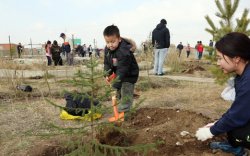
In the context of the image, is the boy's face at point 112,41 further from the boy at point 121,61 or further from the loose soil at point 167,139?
the loose soil at point 167,139

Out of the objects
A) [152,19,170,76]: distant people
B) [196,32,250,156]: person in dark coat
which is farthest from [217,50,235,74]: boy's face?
[152,19,170,76]: distant people

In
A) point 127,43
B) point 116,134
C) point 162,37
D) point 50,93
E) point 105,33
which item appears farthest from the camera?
point 162,37

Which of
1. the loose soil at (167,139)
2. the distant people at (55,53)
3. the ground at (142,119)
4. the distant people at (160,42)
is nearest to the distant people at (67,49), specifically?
the distant people at (55,53)

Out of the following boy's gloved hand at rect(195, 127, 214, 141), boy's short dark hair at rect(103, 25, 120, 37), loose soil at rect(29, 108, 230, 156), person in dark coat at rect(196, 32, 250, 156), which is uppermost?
boy's short dark hair at rect(103, 25, 120, 37)

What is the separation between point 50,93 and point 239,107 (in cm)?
469

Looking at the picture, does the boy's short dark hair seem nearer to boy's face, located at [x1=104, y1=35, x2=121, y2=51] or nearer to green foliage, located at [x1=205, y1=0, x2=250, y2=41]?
boy's face, located at [x1=104, y1=35, x2=121, y2=51]

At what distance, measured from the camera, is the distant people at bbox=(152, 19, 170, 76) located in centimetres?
1064

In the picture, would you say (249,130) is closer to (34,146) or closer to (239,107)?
(239,107)

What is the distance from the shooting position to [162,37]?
1062 centimetres

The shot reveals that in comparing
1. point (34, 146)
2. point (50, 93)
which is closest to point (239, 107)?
point (34, 146)

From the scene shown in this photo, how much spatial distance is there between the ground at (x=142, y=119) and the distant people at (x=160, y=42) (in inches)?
103

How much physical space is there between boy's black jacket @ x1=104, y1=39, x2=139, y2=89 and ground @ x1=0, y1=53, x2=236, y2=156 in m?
0.41

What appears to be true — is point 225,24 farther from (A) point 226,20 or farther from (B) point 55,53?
(B) point 55,53

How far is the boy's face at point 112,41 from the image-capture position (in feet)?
15.3
